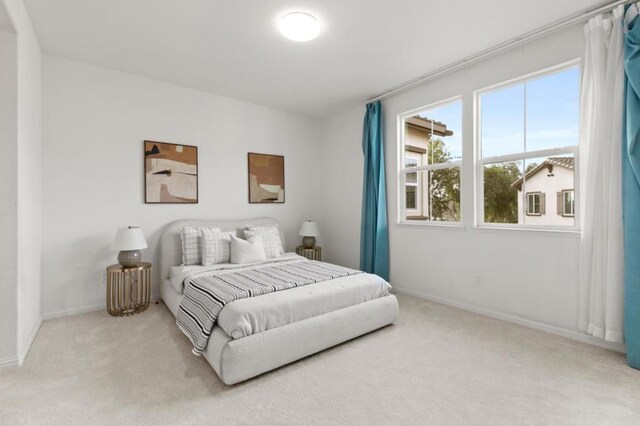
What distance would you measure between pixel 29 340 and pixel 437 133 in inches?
176

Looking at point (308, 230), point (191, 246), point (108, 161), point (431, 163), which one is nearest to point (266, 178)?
point (308, 230)

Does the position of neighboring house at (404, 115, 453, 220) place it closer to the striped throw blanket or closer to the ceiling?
the ceiling

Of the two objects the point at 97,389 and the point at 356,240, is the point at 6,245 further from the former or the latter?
the point at 356,240

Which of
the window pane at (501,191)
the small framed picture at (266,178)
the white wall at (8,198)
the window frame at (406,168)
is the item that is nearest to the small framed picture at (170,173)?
the small framed picture at (266,178)

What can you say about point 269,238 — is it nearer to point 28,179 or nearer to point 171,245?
point 171,245

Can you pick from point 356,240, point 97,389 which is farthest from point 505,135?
point 97,389

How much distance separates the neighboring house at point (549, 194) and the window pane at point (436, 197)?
26.1 inches

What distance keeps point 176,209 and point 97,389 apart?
229 cm

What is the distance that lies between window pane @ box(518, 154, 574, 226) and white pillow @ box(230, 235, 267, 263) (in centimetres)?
280

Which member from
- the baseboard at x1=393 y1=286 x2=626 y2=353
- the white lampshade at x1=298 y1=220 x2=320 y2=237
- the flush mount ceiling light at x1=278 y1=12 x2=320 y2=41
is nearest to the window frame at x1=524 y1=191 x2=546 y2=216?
the baseboard at x1=393 y1=286 x2=626 y2=353

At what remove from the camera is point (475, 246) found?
3.28 metres

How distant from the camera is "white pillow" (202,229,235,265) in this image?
Result: 11.4ft

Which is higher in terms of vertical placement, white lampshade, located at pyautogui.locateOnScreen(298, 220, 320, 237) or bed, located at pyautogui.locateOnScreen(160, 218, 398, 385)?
white lampshade, located at pyautogui.locateOnScreen(298, 220, 320, 237)

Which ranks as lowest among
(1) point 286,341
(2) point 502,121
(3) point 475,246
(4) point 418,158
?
(1) point 286,341
